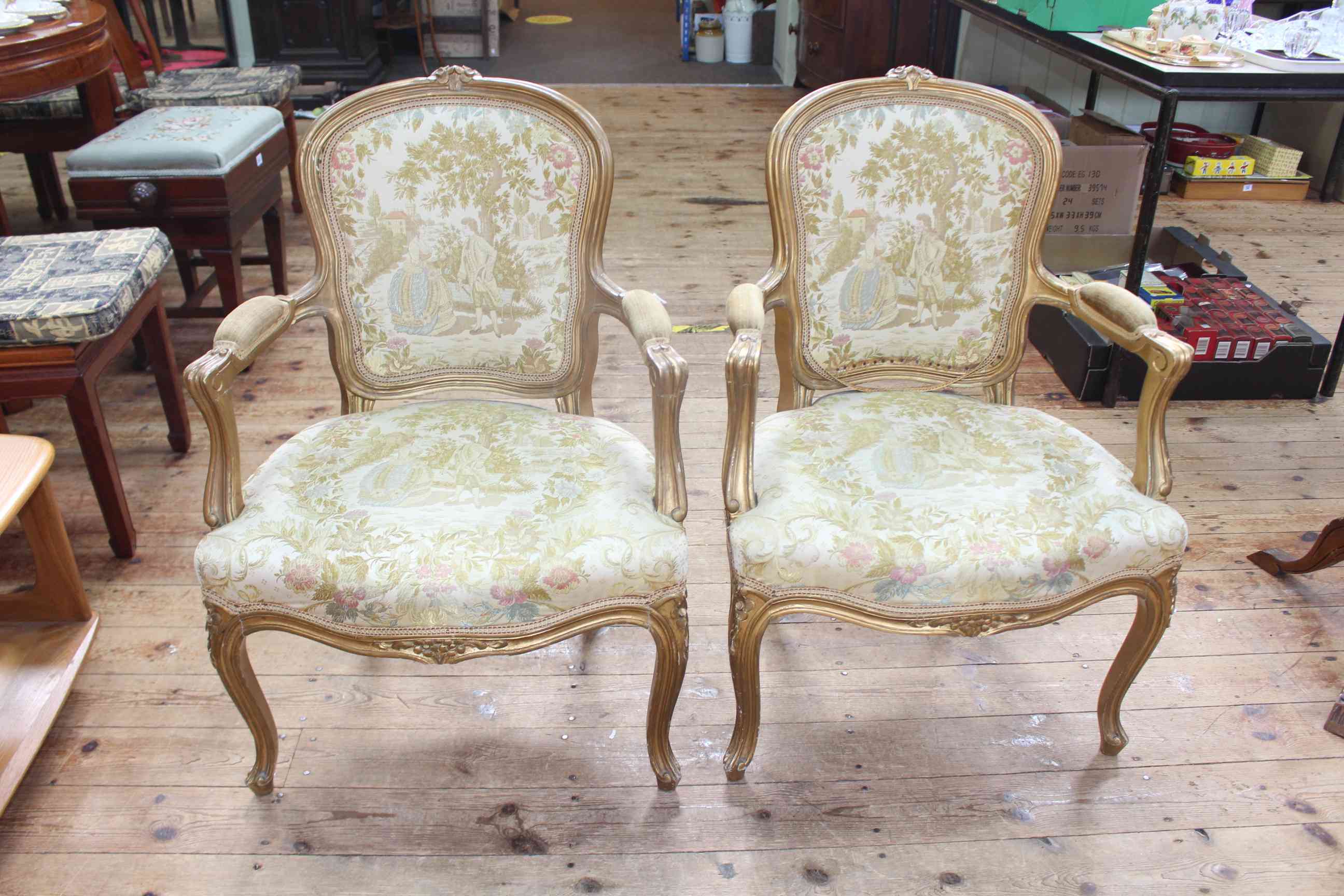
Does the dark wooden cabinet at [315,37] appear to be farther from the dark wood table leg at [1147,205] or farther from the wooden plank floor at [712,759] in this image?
the dark wood table leg at [1147,205]

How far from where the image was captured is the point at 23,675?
158 cm

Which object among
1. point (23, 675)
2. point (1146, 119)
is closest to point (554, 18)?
point (1146, 119)

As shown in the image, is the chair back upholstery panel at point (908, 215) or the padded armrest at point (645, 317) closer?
the padded armrest at point (645, 317)

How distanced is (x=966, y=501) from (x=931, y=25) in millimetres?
2603

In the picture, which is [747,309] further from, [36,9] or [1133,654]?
[36,9]

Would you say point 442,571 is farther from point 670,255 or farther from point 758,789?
point 670,255

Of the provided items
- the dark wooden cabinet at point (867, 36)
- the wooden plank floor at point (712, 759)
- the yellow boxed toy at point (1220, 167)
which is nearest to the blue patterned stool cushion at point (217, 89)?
the wooden plank floor at point (712, 759)

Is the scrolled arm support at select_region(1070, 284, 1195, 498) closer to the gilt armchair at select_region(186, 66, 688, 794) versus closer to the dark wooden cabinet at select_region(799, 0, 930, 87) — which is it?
the gilt armchair at select_region(186, 66, 688, 794)

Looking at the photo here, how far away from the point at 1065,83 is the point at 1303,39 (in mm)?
2440

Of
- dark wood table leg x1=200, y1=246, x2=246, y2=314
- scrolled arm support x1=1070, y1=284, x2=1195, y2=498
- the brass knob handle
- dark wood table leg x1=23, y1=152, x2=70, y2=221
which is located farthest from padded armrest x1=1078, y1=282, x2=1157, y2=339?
dark wood table leg x1=23, y1=152, x2=70, y2=221

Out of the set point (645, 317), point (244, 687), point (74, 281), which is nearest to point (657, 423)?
point (645, 317)

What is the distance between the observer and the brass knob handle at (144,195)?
89.9 inches

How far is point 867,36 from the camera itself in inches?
177

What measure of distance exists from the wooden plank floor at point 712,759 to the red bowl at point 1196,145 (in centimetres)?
219
